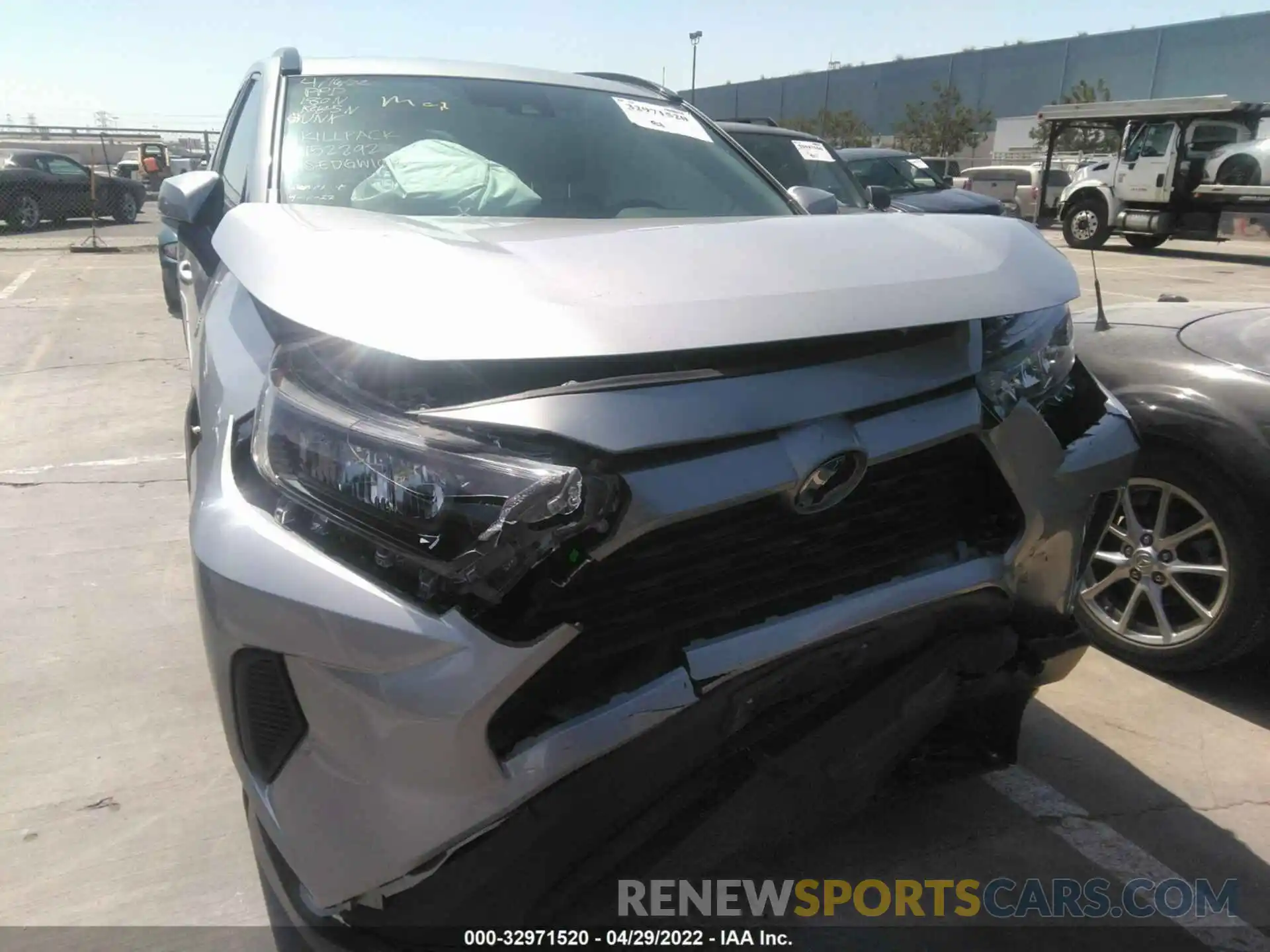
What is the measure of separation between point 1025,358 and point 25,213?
73.5ft

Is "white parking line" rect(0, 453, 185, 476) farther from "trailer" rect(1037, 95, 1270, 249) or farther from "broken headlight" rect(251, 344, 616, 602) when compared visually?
"trailer" rect(1037, 95, 1270, 249)

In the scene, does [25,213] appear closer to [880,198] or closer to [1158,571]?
[880,198]

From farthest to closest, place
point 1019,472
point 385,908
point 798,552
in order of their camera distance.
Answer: point 1019,472
point 798,552
point 385,908

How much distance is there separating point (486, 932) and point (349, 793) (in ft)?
1.05

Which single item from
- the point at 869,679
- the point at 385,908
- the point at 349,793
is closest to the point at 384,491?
the point at 349,793

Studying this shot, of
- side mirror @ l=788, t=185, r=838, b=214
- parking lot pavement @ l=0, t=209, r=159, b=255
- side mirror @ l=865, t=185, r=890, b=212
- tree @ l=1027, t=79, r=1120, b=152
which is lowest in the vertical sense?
parking lot pavement @ l=0, t=209, r=159, b=255

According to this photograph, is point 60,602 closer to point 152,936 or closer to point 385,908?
point 152,936

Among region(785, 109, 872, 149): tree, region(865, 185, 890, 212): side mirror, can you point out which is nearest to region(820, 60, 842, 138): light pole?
region(785, 109, 872, 149): tree

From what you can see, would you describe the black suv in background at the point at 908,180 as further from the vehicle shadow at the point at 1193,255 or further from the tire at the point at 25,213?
the tire at the point at 25,213

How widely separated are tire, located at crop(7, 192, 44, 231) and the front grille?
2226 cm

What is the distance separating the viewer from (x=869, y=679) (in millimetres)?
1758

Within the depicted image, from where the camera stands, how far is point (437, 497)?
139 cm

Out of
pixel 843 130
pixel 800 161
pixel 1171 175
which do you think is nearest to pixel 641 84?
pixel 800 161

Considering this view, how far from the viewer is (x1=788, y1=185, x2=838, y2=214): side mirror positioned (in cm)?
318
